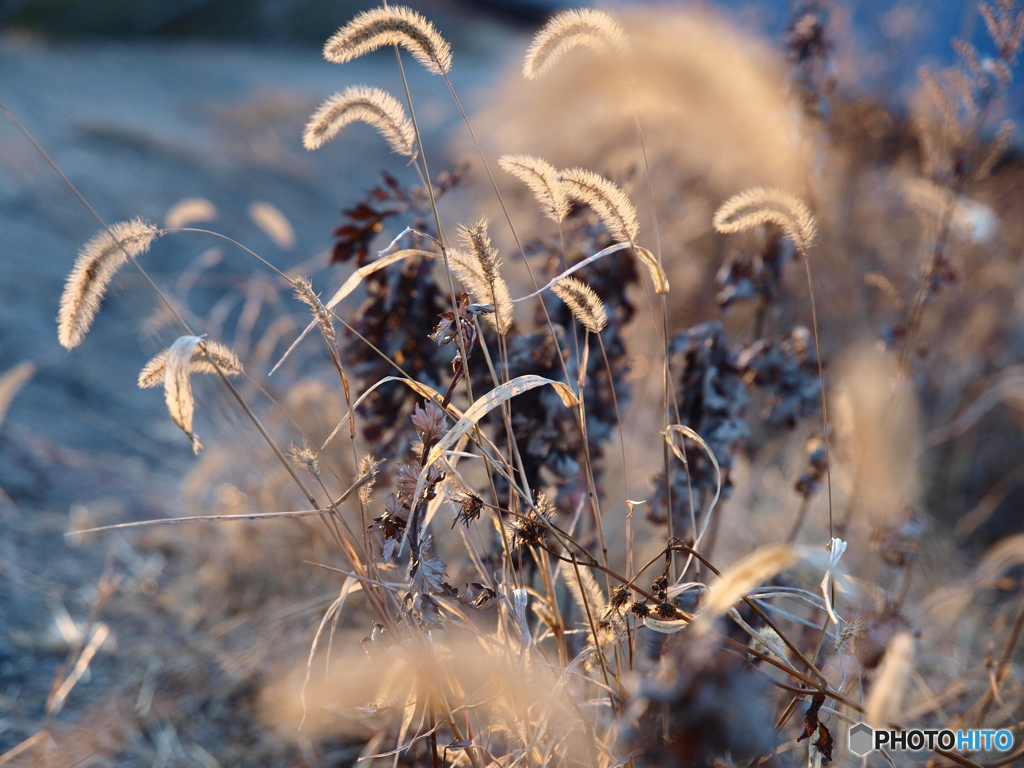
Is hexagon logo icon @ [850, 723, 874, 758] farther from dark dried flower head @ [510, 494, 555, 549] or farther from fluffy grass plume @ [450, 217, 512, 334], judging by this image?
fluffy grass plume @ [450, 217, 512, 334]

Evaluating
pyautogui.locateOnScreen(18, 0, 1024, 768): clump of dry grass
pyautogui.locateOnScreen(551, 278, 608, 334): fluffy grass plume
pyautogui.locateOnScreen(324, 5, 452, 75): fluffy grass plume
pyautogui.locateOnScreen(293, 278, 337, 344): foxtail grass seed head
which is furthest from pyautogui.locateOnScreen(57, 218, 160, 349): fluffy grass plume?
pyautogui.locateOnScreen(551, 278, 608, 334): fluffy grass plume

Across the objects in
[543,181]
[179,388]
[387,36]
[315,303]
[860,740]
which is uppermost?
[387,36]

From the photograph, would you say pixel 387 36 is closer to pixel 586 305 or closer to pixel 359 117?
pixel 359 117

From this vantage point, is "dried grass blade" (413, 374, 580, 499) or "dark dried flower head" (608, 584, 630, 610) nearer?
"dried grass blade" (413, 374, 580, 499)

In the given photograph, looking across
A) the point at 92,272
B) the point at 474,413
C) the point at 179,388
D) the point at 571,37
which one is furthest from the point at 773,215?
the point at 92,272

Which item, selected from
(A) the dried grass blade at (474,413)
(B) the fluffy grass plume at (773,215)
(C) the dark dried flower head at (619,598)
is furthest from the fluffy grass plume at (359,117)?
(C) the dark dried flower head at (619,598)

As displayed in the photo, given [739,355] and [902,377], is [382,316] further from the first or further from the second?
[902,377]
